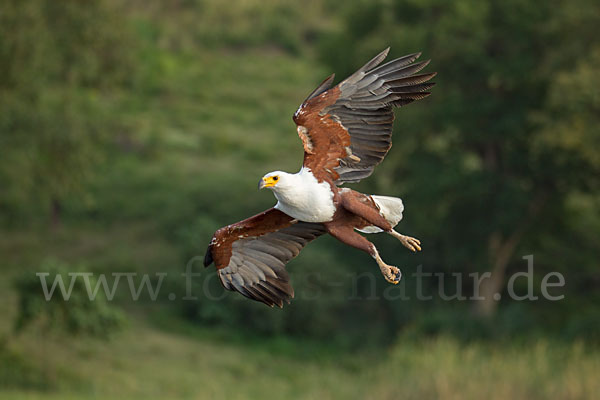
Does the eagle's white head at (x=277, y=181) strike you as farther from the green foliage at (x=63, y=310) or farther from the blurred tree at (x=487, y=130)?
the blurred tree at (x=487, y=130)

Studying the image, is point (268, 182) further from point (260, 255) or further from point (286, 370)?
point (286, 370)

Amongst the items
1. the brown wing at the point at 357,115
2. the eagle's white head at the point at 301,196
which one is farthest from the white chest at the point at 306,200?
the brown wing at the point at 357,115

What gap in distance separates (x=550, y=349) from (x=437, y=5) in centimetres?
1286

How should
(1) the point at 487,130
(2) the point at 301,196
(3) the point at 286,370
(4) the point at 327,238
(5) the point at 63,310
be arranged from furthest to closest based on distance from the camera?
(4) the point at 327,238
(1) the point at 487,130
(3) the point at 286,370
(5) the point at 63,310
(2) the point at 301,196

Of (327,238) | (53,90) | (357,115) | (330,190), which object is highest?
(53,90)

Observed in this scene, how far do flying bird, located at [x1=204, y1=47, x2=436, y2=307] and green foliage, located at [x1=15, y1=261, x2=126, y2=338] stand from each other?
51.9ft

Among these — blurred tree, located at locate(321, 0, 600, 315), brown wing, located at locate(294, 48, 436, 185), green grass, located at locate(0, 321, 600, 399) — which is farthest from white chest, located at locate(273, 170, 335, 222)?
blurred tree, located at locate(321, 0, 600, 315)

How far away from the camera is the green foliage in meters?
22.3

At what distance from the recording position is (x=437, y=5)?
31.7m

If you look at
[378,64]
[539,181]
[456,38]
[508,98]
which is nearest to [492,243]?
[539,181]

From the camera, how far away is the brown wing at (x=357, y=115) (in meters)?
6.40

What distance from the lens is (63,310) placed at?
886 inches

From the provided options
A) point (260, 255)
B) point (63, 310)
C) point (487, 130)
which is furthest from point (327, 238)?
point (260, 255)

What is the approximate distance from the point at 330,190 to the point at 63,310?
17677 millimetres
